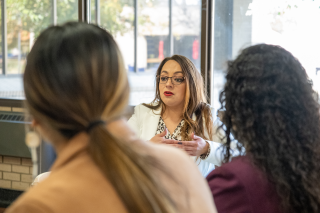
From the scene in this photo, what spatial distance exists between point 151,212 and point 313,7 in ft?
8.87

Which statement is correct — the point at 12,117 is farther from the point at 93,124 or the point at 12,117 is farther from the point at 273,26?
the point at 93,124

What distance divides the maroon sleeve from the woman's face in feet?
4.67

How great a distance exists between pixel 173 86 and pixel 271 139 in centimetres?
147

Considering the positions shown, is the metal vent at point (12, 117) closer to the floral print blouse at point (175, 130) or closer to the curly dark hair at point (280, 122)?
the floral print blouse at point (175, 130)

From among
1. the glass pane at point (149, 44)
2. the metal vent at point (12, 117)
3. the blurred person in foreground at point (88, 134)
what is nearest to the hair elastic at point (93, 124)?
the blurred person in foreground at point (88, 134)

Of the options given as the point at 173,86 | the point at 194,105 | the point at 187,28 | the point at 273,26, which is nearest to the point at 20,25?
the point at 187,28

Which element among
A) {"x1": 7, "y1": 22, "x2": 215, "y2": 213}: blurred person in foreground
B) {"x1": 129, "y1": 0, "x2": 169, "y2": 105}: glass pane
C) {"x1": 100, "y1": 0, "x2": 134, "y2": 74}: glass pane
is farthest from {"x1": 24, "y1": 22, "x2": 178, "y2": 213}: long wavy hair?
{"x1": 100, "y1": 0, "x2": 134, "y2": 74}: glass pane

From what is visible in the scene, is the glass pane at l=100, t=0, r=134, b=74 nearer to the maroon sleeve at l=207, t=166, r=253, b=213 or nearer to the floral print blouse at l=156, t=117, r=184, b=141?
the floral print blouse at l=156, t=117, r=184, b=141

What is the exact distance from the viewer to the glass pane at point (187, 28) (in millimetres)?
3215

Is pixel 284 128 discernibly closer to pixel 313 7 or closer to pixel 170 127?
pixel 170 127

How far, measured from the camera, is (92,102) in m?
0.63

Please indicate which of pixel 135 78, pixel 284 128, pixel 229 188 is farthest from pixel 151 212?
pixel 135 78

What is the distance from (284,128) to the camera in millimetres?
943

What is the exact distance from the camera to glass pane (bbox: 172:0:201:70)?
3215 millimetres
